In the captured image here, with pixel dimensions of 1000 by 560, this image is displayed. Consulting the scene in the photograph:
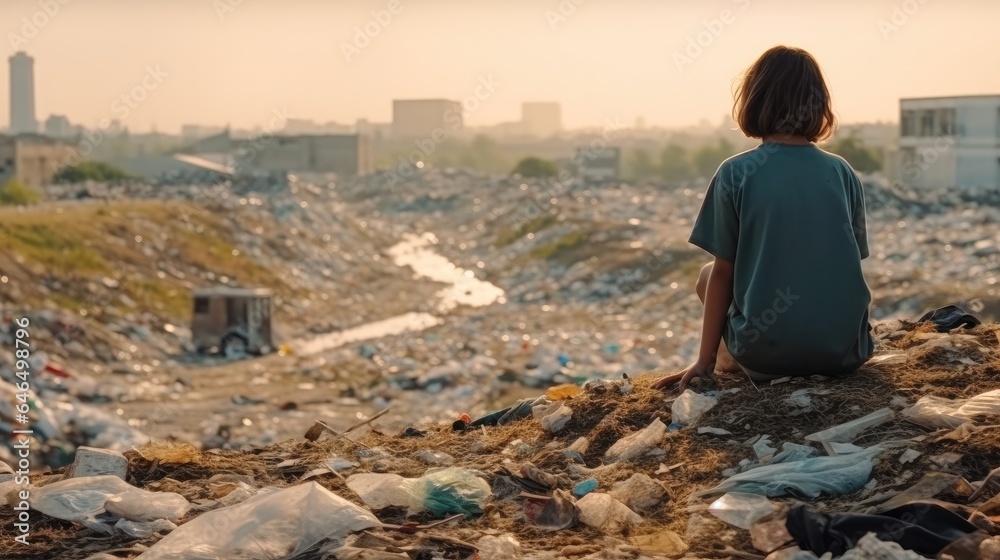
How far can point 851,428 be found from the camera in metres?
3.45

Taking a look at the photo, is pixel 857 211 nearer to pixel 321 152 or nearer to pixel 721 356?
pixel 721 356

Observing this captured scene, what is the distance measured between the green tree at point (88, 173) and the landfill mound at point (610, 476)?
131 ft

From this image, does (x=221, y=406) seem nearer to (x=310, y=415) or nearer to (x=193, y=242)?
(x=310, y=415)

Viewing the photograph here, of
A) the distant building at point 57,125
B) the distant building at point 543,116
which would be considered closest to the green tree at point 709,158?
the distant building at point 543,116

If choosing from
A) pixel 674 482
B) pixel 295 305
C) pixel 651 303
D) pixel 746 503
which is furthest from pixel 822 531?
pixel 295 305

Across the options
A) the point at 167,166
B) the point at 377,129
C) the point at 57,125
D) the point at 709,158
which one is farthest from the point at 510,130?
the point at 167,166

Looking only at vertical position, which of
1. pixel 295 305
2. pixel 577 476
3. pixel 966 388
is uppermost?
pixel 966 388

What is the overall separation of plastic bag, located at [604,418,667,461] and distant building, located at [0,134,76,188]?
36762 mm

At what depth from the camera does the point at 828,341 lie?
12.0 feet

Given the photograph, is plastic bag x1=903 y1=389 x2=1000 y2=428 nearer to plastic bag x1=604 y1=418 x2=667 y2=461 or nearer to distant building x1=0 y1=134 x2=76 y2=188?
plastic bag x1=604 y1=418 x2=667 y2=461

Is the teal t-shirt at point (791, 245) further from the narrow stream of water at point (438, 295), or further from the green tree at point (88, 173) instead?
the green tree at point (88, 173)

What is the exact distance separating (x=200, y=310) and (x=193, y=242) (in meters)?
7.82

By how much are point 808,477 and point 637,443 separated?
0.69 m

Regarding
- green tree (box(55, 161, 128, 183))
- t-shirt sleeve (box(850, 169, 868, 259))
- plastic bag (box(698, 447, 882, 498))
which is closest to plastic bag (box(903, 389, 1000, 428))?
plastic bag (box(698, 447, 882, 498))
